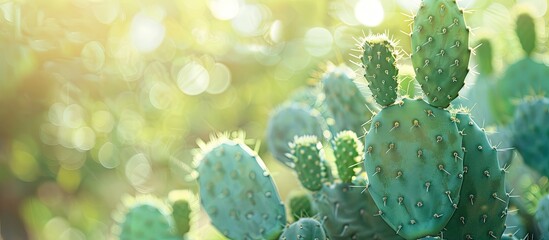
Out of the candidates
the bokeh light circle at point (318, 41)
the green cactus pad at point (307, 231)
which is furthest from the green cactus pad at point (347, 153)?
the bokeh light circle at point (318, 41)

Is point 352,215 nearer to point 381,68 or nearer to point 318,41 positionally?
point 381,68

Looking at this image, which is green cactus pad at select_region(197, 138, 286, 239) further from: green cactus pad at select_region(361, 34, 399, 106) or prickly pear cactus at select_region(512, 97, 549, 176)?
prickly pear cactus at select_region(512, 97, 549, 176)

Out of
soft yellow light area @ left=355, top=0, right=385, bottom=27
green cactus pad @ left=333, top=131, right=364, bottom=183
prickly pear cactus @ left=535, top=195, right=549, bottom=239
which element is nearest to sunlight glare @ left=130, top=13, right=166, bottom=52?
soft yellow light area @ left=355, top=0, right=385, bottom=27

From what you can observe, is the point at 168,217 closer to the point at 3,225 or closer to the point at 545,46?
the point at 545,46

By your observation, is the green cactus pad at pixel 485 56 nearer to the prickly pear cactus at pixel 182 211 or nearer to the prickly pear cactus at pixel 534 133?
the prickly pear cactus at pixel 534 133

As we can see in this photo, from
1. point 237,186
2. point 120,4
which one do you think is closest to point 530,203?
point 237,186

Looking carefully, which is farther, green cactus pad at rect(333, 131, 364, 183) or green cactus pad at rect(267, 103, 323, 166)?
green cactus pad at rect(267, 103, 323, 166)

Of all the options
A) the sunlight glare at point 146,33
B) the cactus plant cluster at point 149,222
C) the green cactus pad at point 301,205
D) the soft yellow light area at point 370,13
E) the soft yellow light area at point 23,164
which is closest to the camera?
the green cactus pad at point 301,205

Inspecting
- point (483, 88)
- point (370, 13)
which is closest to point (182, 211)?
point (483, 88)
